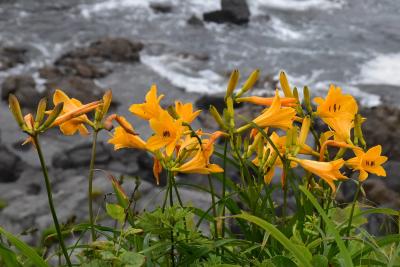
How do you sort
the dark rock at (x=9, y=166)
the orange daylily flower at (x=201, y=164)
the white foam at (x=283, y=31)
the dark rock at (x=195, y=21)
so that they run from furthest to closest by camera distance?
the dark rock at (x=195, y=21) < the white foam at (x=283, y=31) < the dark rock at (x=9, y=166) < the orange daylily flower at (x=201, y=164)

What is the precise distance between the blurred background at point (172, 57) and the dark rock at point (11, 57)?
2 cm

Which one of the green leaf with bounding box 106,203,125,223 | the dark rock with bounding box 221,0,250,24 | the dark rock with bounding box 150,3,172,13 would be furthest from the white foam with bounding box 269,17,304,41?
the green leaf with bounding box 106,203,125,223

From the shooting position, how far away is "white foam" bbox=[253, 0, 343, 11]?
16.8 meters

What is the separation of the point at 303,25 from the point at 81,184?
9865 mm

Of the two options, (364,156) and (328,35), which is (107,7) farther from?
(364,156)

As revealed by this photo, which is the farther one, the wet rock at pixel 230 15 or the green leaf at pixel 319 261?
the wet rock at pixel 230 15

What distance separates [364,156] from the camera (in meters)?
1.54

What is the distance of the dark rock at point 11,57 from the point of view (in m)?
12.0

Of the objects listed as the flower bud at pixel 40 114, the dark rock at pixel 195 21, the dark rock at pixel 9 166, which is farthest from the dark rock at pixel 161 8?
the flower bud at pixel 40 114

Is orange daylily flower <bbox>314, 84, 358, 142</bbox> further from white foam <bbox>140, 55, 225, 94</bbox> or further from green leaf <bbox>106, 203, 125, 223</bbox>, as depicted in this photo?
white foam <bbox>140, 55, 225, 94</bbox>

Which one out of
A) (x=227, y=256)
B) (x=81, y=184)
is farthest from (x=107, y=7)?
(x=227, y=256)

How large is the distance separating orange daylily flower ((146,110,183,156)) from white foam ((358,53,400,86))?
11143 mm

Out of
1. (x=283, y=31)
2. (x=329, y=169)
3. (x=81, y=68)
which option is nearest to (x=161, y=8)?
(x=283, y=31)

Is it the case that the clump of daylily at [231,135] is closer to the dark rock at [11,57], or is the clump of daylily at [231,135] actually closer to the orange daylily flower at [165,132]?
the orange daylily flower at [165,132]
